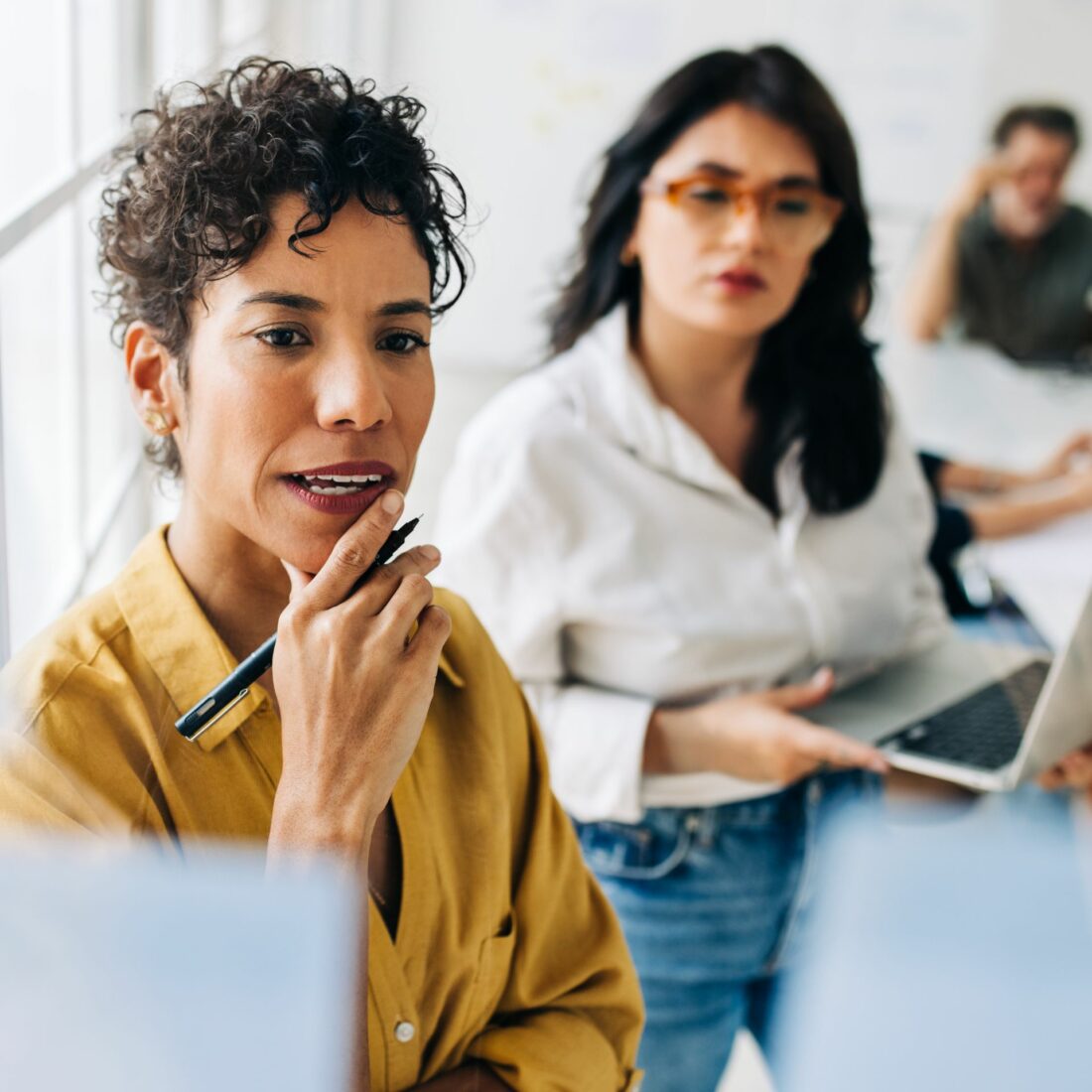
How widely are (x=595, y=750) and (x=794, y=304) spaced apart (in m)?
0.44

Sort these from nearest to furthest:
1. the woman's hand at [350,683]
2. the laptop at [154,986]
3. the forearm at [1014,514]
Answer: the laptop at [154,986] < the woman's hand at [350,683] < the forearm at [1014,514]

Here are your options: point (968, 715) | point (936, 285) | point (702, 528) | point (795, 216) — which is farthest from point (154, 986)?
point (936, 285)

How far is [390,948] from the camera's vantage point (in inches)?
23.9

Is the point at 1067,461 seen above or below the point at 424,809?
below

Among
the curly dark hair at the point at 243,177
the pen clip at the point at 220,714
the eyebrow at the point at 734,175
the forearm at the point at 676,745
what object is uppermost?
the curly dark hair at the point at 243,177

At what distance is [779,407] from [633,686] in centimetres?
30

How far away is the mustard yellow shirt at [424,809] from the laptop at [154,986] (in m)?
0.09

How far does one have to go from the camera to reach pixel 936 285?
298 cm

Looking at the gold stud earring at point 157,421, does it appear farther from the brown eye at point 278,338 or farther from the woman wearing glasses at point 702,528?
the woman wearing glasses at point 702,528

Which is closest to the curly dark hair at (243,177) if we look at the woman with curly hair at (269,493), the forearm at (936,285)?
the woman with curly hair at (269,493)

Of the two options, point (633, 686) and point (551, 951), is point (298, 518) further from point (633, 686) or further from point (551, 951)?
point (633, 686)

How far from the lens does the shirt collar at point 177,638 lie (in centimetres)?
55

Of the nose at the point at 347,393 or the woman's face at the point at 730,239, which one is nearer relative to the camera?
the nose at the point at 347,393

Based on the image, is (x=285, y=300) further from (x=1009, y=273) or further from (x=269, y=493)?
(x=1009, y=273)
